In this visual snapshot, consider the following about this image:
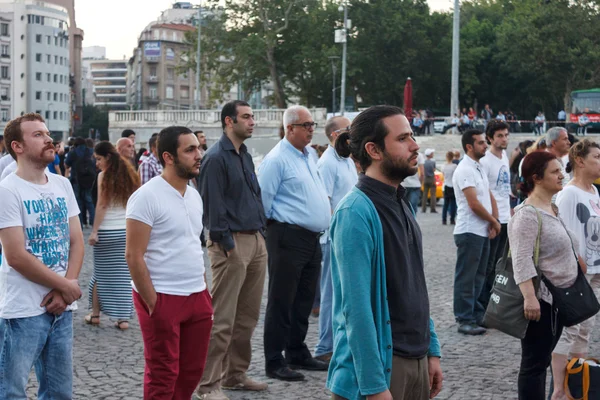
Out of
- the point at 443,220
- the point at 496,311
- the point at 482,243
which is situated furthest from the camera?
the point at 443,220

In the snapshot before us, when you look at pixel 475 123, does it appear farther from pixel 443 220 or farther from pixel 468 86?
pixel 443 220

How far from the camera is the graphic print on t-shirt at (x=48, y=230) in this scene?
461 centimetres

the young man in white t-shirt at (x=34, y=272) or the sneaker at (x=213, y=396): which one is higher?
the young man in white t-shirt at (x=34, y=272)

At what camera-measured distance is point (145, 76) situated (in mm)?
143750

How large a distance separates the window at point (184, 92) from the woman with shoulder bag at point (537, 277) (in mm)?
142283

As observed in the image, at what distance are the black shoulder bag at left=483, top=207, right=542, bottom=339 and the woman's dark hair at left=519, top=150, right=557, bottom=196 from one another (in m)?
0.29

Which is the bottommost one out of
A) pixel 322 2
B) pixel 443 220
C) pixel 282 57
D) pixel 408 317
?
pixel 443 220

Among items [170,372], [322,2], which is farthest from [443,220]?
[322,2]

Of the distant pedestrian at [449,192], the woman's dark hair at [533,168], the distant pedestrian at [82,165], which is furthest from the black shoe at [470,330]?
the distant pedestrian at [449,192]

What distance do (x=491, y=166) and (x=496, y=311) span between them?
3826 mm

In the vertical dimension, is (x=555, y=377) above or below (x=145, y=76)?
below

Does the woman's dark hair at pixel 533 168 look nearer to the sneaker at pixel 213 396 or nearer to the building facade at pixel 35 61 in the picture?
the sneaker at pixel 213 396

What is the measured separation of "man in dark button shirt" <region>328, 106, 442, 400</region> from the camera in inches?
134

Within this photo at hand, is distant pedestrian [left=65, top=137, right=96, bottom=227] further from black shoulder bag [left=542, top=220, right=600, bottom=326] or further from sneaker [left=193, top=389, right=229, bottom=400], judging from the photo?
black shoulder bag [left=542, top=220, right=600, bottom=326]
